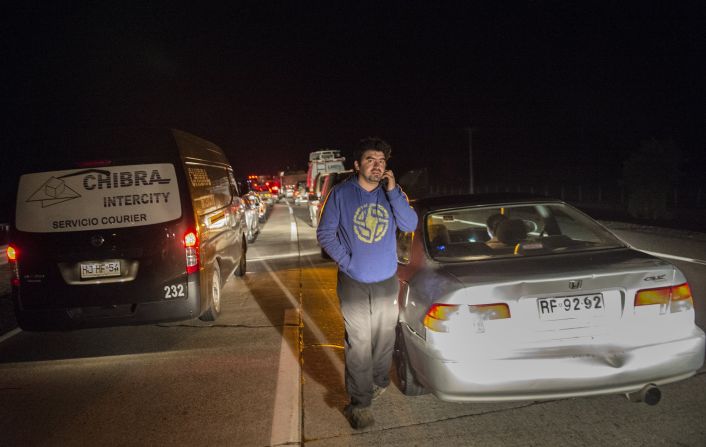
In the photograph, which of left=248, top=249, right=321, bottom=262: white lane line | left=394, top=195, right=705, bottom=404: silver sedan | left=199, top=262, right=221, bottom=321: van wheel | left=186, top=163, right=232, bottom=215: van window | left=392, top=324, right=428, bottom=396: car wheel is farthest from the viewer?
left=248, top=249, right=321, bottom=262: white lane line

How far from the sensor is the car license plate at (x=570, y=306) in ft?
10.6

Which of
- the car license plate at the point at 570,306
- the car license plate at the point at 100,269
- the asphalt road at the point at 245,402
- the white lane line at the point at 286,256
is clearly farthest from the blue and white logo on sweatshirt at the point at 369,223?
the white lane line at the point at 286,256

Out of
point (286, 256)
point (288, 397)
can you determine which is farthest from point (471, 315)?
point (286, 256)

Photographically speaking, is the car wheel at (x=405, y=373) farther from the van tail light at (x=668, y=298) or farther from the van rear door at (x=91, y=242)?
the van rear door at (x=91, y=242)

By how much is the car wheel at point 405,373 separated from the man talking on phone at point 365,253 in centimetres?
25

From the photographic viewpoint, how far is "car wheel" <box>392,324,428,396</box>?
12.8 feet

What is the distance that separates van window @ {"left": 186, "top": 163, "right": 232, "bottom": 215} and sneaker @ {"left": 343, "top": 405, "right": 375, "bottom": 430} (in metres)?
3.01

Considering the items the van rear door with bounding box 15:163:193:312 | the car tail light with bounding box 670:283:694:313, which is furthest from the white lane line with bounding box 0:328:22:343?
the car tail light with bounding box 670:283:694:313

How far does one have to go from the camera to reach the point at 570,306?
10.6 feet

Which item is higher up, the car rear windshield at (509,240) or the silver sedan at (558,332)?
the car rear windshield at (509,240)

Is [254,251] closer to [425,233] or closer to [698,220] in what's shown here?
[425,233]

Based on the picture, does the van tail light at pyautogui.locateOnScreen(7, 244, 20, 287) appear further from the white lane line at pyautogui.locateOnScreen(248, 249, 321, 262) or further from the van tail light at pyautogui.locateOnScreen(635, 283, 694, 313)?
the white lane line at pyautogui.locateOnScreen(248, 249, 321, 262)

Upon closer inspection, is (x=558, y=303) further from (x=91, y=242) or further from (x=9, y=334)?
(x=9, y=334)

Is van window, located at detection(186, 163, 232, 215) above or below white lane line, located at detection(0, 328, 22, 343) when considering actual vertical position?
above
